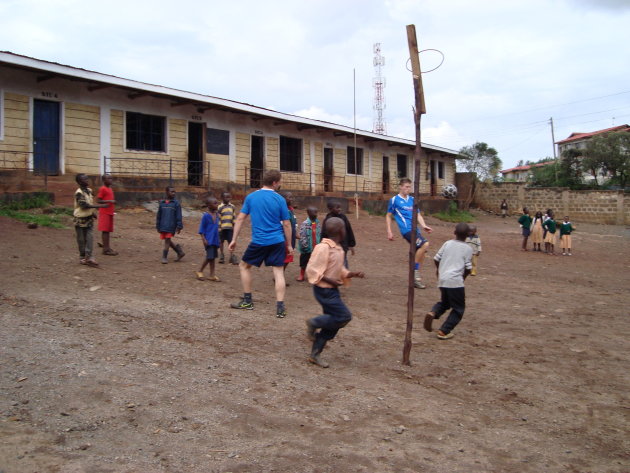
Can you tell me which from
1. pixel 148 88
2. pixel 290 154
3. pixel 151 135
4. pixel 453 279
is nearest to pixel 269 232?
pixel 453 279

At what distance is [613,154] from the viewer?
32719mm

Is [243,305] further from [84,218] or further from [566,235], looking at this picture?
[566,235]

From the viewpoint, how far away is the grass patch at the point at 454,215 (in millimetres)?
27419

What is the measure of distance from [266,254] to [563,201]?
29.5 m

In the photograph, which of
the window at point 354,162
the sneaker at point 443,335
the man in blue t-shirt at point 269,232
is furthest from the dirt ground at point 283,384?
the window at point 354,162

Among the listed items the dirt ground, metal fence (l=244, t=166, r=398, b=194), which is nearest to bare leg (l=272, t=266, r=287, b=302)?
the dirt ground

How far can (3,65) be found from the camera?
13234 mm

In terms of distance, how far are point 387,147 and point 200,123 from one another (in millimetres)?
12231

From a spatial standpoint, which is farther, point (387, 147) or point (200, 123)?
point (387, 147)

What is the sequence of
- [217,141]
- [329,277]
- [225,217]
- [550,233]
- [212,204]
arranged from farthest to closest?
[217,141] < [550,233] < [225,217] < [212,204] < [329,277]

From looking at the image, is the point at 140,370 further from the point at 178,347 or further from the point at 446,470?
the point at 446,470

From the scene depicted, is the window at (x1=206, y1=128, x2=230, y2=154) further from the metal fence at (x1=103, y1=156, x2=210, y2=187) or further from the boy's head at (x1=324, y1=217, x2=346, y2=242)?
the boy's head at (x1=324, y1=217, x2=346, y2=242)

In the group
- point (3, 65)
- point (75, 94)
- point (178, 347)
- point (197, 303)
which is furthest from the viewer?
point (75, 94)

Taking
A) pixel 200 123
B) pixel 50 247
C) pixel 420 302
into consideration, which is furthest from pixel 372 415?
pixel 200 123
